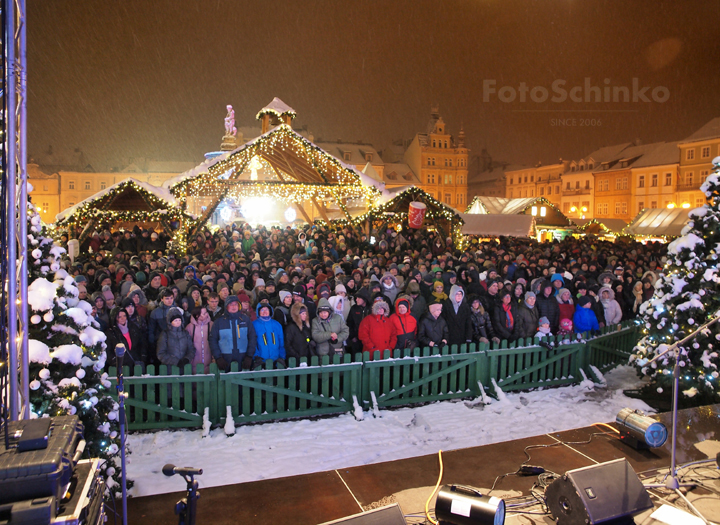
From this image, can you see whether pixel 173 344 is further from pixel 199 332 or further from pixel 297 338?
pixel 297 338

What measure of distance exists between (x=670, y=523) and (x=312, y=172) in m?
19.8

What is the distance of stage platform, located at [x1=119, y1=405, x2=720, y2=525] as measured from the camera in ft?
13.1

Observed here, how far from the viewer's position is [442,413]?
6887 millimetres

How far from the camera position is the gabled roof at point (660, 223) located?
2542 cm

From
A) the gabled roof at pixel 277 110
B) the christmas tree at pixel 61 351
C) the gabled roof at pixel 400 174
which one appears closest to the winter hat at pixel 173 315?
the christmas tree at pixel 61 351

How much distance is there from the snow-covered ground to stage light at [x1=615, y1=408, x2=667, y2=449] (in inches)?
54.0

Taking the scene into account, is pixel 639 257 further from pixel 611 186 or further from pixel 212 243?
pixel 611 186

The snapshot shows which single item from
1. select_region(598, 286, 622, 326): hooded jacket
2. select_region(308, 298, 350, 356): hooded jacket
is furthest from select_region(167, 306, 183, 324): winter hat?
select_region(598, 286, 622, 326): hooded jacket

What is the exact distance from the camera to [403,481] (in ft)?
14.8

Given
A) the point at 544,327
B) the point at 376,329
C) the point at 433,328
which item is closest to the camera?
the point at 376,329

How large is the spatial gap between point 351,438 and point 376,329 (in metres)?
1.78

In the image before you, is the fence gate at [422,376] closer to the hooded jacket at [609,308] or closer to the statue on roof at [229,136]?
the hooded jacket at [609,308]

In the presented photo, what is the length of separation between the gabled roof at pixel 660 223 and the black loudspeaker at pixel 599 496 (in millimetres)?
25684

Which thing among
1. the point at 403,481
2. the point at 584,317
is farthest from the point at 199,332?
the point at 584,317
